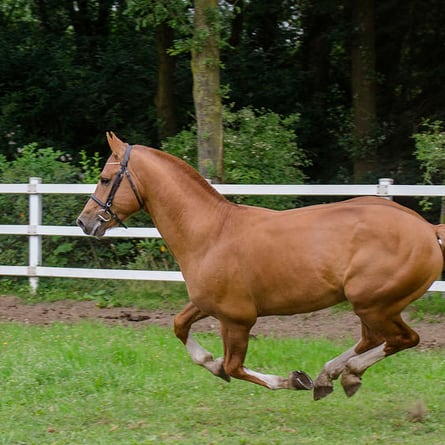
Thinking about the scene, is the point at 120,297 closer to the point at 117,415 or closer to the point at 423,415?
the point at 117,415

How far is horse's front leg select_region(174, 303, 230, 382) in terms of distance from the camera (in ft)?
20.9

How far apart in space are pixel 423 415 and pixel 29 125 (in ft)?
41.2

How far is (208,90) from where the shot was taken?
1120 cm

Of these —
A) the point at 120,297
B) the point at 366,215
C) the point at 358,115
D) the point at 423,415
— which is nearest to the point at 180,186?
the point at 366,215

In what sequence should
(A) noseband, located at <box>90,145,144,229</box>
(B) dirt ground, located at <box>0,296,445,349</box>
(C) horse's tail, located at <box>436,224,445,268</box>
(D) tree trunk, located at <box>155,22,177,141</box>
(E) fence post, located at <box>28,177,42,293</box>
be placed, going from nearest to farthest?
(C) horse's tail, located at <box>436,224,445,268</box> < (A) noseband, located at <box>90,145,144,229</box> < (B) dirt ground, located at <box>0,296,445,349</box> < (E) fence post, located at <box>28,177,42,293</box> < (D) tree trunk, located at <box>155,22,177,141</box>

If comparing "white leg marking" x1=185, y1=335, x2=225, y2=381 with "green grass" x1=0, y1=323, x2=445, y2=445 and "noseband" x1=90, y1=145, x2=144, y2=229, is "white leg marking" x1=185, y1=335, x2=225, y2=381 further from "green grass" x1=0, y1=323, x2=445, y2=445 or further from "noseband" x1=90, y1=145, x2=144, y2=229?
"noseband" x1=90, y1=145, x2=144, y2=229

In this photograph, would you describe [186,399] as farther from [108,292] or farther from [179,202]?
[108,292]

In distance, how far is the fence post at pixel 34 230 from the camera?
1088 cm

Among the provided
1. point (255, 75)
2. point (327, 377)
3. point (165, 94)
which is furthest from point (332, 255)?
point (255, 75)

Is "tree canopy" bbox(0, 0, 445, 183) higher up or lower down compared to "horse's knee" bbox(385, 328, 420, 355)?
higher up

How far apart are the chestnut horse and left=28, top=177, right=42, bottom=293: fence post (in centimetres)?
465

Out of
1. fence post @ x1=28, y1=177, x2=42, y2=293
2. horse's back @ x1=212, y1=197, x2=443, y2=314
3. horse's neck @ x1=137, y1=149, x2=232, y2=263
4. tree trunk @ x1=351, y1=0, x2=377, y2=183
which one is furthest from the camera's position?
tree trunk @ x1=351, y1=0, x2=377, y2=183

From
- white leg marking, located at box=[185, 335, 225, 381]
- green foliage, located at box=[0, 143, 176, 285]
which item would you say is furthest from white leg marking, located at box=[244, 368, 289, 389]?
green foliage, located at box=[0, 143, 176, 285]

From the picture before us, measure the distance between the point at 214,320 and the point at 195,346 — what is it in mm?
3084
